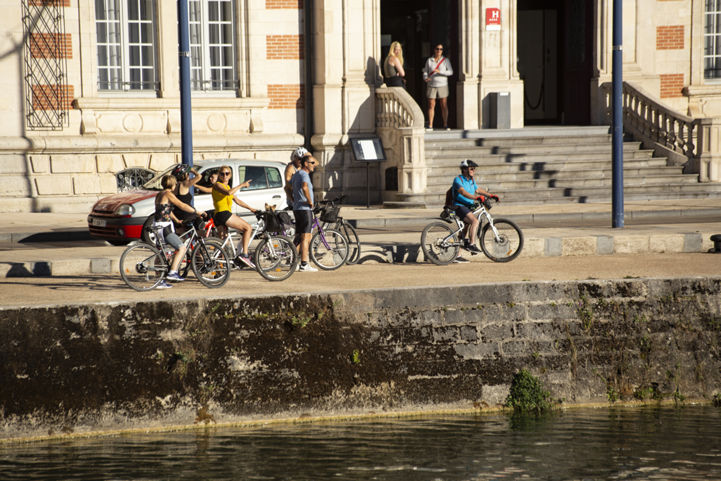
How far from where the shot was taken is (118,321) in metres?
10.3

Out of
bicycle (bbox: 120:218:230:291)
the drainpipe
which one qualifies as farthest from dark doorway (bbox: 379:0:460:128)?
bicycle (bbox: 120:218:230:291)

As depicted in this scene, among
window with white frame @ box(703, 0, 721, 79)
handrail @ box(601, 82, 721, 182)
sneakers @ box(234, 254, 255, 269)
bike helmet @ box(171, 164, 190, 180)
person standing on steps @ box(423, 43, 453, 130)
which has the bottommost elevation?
sneakers @ box(234, 254, 255, 269)

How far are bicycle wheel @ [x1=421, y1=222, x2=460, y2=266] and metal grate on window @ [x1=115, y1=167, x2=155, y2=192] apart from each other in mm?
9842

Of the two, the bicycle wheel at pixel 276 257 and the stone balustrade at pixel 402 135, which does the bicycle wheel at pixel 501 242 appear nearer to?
the bicycle wheel at pixel 276 257

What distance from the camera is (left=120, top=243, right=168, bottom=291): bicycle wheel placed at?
11797 millimetres

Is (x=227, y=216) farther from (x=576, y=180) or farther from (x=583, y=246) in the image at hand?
(x=576, y=180)

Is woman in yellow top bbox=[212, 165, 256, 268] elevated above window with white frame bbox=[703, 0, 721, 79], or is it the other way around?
window with white frame bbox=[703, 0, 721, 79]

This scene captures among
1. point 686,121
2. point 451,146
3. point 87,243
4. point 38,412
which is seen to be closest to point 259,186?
point 87,243

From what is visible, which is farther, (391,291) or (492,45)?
(492,45)

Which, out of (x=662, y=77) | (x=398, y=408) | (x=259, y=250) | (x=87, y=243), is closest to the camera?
(x=398, y=408)

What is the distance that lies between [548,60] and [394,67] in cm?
579

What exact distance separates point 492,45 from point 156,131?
24.4 feet

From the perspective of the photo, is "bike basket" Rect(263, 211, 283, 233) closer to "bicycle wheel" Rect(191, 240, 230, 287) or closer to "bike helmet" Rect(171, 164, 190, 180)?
"bike helmet" Rect(171, 164, 190, 180)

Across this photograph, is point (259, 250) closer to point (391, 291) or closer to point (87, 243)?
point (391, 291)
